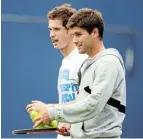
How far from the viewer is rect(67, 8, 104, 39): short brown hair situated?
2.18 m

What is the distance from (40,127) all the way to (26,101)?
1.98 meters

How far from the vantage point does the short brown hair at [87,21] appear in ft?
7.14

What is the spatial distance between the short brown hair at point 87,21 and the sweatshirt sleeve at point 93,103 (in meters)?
0.19

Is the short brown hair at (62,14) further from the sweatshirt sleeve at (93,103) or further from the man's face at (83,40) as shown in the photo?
the sweatshirt sleeve at (93,103)

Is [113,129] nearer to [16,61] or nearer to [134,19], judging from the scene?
[16,61]

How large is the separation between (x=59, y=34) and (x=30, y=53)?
1.56 metres

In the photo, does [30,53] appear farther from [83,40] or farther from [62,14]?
[83,40]

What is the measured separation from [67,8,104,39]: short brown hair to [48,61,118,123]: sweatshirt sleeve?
0.62ft

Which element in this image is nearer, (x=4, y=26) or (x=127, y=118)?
(x=4, y=26)

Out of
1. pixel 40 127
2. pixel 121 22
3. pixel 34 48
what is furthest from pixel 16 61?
pixel 40 127

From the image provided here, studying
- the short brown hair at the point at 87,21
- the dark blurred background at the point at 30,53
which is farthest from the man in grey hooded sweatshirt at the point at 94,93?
the dark blurred background at the point at 30,53

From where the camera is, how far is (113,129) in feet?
6.86

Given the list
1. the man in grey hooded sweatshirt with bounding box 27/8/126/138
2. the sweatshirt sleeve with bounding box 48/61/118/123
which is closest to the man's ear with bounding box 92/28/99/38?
the man in grey hooded sweatshirt with bounding box 27/8/126/138

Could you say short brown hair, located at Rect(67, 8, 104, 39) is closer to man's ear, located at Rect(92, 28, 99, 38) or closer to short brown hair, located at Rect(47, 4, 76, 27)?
man's ear, located at Rect(92, 28, 99, 38)
